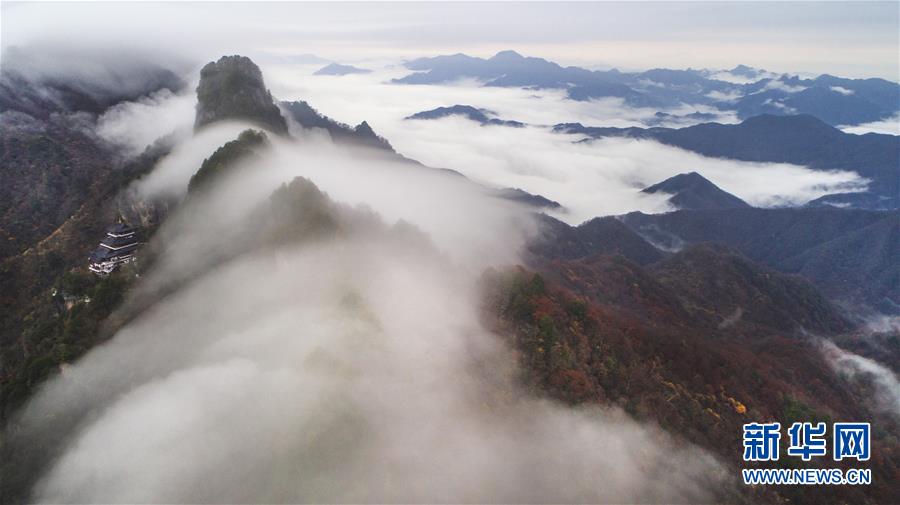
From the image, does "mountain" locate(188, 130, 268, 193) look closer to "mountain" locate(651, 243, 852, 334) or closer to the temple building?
the temple building

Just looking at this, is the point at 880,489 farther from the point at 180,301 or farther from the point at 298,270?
the point at 180,301

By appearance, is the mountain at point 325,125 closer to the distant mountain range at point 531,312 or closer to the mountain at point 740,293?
the distant mountain range at point 531,312

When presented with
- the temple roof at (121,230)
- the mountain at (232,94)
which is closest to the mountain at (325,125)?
the mountain at (232,94)

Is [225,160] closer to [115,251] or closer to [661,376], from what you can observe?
[115,251]

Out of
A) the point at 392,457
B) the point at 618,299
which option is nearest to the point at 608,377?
the point at 392,457

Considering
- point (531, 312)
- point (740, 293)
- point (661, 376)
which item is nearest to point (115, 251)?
point (531, 312)

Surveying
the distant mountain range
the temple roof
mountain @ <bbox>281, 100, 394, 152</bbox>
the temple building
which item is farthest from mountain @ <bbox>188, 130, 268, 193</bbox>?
mountain @ <bbox>281, 100, 394, 152</bbox>
